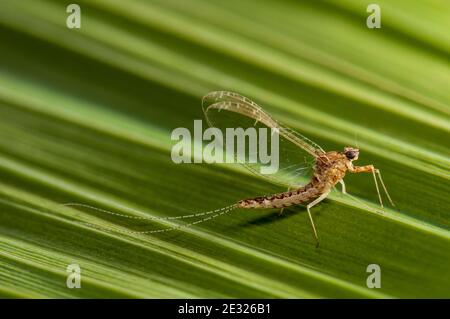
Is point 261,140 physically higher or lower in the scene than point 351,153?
higher

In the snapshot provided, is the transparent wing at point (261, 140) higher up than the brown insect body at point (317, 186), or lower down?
higher up

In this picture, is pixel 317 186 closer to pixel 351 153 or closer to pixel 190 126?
pixel 351 153

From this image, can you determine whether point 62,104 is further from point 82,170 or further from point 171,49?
point 171,49

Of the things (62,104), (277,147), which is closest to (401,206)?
(277,147)

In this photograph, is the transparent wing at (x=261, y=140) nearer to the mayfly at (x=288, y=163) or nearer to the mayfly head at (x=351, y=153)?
the mayfly at (x=288, y=163)

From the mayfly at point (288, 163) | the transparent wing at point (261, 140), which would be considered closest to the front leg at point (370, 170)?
the mayfly at point (288, 163)

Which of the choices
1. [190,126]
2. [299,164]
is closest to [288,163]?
[299,164]

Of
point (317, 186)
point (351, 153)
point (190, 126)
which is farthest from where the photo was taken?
point (190, 126)
